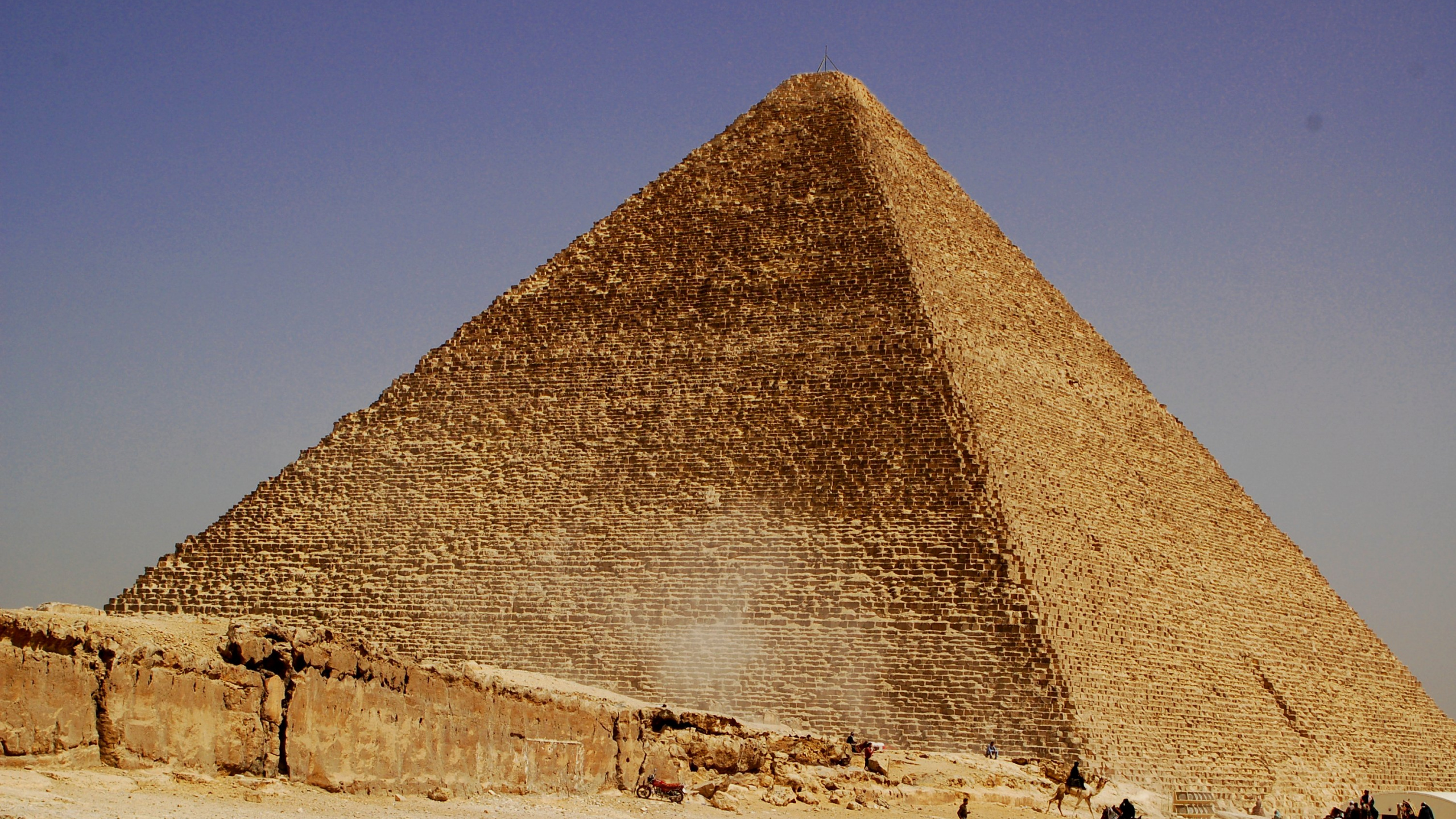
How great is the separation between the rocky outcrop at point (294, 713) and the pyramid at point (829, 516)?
8.64m

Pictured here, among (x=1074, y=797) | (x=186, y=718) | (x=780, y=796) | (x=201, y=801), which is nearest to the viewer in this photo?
(x=201, y=801)

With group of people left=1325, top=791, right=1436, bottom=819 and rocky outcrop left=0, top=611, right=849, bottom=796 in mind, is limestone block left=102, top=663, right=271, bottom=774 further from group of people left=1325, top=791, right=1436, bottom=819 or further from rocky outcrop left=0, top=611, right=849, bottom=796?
group of people left=1325, top=791, right=1436, bottom=819

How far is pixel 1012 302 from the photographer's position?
103ft

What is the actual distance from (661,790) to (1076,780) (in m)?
7.39

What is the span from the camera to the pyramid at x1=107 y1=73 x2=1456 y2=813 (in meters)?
23.5

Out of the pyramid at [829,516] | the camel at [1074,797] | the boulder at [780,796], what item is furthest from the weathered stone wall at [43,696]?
the pyramid at [829,516]

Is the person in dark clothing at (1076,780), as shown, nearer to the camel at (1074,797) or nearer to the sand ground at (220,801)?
the camel at (1074,797)

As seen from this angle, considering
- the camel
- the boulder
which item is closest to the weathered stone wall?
the boulder

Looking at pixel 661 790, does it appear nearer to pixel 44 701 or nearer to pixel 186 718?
pixel 186 718

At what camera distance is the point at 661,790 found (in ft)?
49.5

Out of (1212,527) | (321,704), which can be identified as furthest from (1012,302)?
(321,704)

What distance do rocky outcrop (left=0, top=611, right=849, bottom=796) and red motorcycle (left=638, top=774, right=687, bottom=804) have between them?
113 millimetres

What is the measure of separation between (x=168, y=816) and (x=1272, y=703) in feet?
66.5

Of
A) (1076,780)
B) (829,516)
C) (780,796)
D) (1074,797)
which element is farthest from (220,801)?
(829,516)
